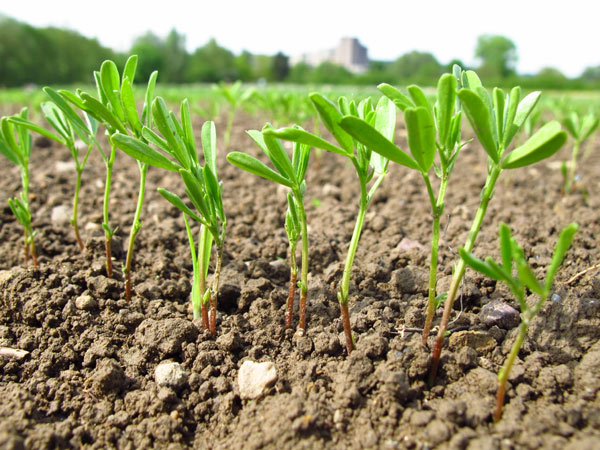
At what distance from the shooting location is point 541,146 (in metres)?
0.78

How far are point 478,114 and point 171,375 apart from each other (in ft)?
3.06

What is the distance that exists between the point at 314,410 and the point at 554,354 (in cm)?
64

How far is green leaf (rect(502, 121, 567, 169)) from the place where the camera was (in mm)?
751

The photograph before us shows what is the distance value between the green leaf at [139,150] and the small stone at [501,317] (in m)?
0.92

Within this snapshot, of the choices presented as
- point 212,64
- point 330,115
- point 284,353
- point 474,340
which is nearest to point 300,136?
point 330,115

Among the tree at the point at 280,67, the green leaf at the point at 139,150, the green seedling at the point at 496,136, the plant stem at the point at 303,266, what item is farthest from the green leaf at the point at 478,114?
the tree at the point at 280,67

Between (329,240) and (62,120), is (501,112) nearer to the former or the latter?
(329,240)

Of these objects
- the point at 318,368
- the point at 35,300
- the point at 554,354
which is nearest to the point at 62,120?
the point at 35,300

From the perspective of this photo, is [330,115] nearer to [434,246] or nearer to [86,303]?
[434,246]

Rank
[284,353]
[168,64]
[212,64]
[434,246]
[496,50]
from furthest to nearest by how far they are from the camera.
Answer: [496,50]
[212,64]
[168,64]
[284,353]
[434,246]

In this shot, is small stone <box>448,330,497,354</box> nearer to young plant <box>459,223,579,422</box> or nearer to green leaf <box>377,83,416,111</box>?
young plant <box>459,223,579,422</box>

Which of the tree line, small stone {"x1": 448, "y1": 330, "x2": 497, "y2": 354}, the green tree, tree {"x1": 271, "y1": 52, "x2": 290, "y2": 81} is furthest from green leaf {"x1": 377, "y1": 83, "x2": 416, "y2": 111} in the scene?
tree {"x1": 271, "y1": 52, "x2": 290, "y2": 81}

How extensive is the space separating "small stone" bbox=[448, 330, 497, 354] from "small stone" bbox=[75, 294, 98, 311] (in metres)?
1.06

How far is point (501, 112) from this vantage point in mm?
953
